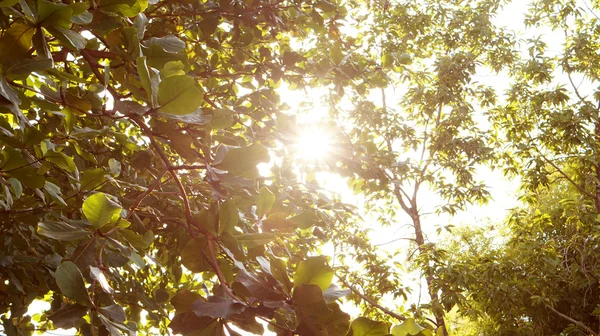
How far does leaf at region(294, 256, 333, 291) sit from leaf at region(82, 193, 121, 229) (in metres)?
0.28

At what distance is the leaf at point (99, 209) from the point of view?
2.19 feet

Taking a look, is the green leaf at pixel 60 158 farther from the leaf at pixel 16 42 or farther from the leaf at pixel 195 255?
the leaf at pixel 195 255

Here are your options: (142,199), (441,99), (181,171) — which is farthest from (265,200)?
(441,99)

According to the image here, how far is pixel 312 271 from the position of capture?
0.63m

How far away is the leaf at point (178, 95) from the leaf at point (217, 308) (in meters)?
0.27

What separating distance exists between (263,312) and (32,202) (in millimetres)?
1203

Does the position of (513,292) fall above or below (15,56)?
above

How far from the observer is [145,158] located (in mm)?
1397

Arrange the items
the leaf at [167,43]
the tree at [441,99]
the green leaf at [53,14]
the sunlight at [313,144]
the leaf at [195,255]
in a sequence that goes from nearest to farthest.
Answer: the green leaf at [53,14], the leaf at [195,255], the leaf at [167,43], the sunlight at [313,144], the tree at [441,99]

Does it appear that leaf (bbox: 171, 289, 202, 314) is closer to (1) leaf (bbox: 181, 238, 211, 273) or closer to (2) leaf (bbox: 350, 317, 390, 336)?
(1) leaf (bbox: 181, 238, 211, 273)

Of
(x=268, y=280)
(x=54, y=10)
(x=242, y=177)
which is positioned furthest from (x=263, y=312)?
(x=54, y=10)

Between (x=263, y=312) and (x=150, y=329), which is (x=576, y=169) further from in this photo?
(x=263, y=312)

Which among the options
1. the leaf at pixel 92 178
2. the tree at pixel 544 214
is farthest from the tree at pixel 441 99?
the leaf at pixel 92 178

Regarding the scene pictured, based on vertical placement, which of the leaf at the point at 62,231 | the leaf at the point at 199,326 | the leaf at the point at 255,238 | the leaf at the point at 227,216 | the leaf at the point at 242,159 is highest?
the leaf at the point at 242,159
